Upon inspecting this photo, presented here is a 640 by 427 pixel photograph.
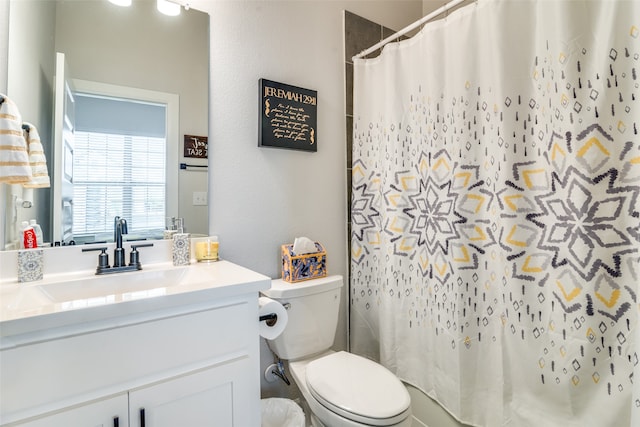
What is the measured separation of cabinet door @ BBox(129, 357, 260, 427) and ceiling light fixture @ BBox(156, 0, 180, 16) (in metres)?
1.44

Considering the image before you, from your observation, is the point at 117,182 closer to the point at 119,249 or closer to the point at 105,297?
the point at 119,249

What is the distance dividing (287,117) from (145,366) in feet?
4.10

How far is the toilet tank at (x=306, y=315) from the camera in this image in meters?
1.44

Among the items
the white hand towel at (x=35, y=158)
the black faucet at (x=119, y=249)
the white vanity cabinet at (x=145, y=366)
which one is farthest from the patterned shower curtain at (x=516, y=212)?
the white hand towel at (x=35, y=158)

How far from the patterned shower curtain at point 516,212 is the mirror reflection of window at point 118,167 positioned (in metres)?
1.10

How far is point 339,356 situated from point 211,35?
1.59m

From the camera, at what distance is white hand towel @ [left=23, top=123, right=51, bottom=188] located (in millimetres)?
1064

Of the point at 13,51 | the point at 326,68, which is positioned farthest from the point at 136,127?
the point at 326,68

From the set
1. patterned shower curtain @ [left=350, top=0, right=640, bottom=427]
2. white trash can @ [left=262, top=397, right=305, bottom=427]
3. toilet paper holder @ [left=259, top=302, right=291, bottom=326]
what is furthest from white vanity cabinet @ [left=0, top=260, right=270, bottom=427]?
patterned shower curtain @ [left=350, top=0, right=640, bottom=427]

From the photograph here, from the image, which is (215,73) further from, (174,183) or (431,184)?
(431,184)

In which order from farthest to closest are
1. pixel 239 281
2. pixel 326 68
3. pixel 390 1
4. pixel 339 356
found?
1. pixel 390 1
2. pixel 326 68
3. pixel 339 356
4. pixel 239 281

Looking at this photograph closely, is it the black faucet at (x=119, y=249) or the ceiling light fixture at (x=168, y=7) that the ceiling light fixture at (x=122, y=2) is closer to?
the ceiling light fixture at (x=168, y=7)

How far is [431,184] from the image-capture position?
1441 millimetres

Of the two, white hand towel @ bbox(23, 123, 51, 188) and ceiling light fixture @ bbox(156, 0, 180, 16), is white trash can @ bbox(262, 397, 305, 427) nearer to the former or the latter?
white hand towel @ bbox(23, 123, 51, 188)
